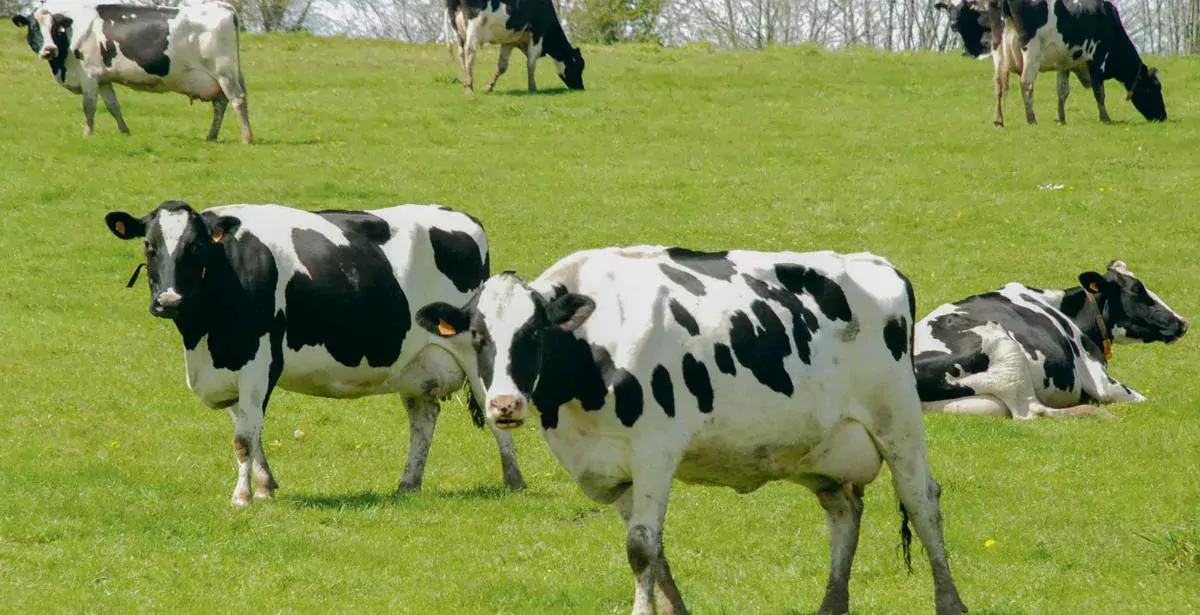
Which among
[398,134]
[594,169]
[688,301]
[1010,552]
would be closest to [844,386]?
[688,301]

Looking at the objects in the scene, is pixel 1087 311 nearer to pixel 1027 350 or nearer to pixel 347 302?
pixel 1027 350

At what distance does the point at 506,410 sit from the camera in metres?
8.13

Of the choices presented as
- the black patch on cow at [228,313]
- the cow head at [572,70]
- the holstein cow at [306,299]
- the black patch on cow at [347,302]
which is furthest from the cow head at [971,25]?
the black patch on cow at [228,313]

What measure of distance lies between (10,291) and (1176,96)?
29.0 meters

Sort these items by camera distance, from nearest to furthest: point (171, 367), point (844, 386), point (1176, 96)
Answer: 1. point (844, 386)
2. point (171, 367)
3. point (1176, 96)

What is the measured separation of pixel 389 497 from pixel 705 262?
4687mm

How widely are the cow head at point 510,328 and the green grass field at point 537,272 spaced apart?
7.05 feet

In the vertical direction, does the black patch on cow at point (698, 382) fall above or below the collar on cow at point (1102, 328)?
above

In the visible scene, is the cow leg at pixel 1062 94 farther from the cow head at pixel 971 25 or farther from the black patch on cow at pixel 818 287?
the black patch on cow at pixel 818 287

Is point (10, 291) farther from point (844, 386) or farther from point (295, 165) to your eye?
point (844, 386)

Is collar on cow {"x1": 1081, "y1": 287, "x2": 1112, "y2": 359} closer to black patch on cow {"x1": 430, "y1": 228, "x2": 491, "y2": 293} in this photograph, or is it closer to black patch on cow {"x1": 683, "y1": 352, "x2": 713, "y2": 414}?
black patch on cow {"x1": 430, "y1": 228, "x2": 491, "y2": 293}

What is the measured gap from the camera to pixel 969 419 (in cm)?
1582

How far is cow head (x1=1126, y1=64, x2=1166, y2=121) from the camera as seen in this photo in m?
33.7

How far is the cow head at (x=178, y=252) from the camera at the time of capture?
12.1 metres
